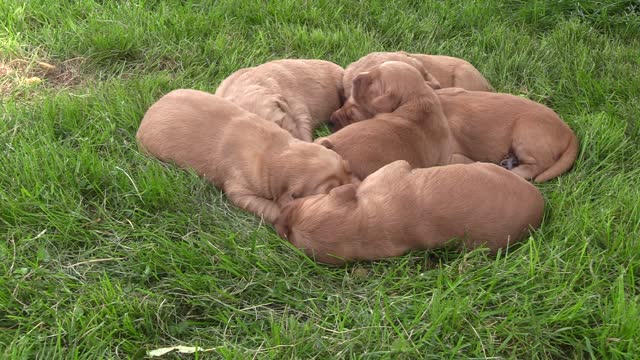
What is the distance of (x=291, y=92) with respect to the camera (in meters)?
4.04

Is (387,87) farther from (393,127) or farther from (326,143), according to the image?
(326,143)

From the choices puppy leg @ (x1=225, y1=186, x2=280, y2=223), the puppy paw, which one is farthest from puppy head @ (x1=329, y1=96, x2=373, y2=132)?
puppy leg @ (x1=225, y1=186, x2=280, y2=223)

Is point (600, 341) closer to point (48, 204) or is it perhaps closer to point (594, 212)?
point (594, 212)

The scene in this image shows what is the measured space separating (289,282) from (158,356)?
0.62 metres

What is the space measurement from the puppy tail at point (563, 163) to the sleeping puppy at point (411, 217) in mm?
630

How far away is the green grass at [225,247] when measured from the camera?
2396mm

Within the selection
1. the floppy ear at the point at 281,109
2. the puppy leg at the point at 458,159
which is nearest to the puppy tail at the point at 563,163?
the puppy leg at the point at 458,159

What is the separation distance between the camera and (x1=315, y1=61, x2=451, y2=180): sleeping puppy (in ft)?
10.8

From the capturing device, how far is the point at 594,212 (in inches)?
120

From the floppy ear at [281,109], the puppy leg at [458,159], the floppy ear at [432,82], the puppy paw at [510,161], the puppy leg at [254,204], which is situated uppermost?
the floppy ear at [432,82]

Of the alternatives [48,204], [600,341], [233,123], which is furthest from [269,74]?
[600,341]

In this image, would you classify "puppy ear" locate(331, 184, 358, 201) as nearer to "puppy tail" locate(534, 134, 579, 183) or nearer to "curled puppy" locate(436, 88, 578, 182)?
"curled puppy" locate(436, 88, 578, 182)

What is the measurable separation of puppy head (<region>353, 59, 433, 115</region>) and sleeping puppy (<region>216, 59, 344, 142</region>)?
403mm

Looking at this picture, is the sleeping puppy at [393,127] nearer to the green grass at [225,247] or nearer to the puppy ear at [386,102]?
the puppy ear at [386,102]
